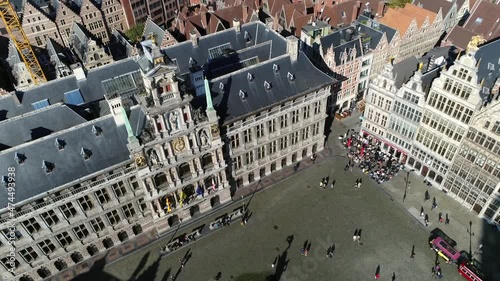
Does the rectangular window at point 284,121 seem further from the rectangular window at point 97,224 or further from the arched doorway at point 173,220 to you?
the rectangular window at point 97,224

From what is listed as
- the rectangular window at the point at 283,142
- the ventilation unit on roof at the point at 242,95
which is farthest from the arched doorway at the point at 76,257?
the rectangular window at the point at 283,142

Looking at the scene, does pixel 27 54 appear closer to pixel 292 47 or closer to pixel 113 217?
pixel 113 217

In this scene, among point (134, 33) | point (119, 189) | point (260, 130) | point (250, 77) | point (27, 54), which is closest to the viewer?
point (119, 189)

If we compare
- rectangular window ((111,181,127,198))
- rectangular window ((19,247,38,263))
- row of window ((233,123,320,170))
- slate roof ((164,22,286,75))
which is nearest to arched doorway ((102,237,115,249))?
rectangular window ((111,181,127,198))

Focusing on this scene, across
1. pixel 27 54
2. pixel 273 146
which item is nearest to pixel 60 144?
pixel 273 146

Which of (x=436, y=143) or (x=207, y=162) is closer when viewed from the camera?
(x=207, y=162)

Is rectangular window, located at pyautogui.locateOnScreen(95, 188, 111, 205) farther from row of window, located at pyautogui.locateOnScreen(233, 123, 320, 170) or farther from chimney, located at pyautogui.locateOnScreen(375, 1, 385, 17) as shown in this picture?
chimney, located at pyautogui.locateOnScreen(375, 1, 385, 17)
